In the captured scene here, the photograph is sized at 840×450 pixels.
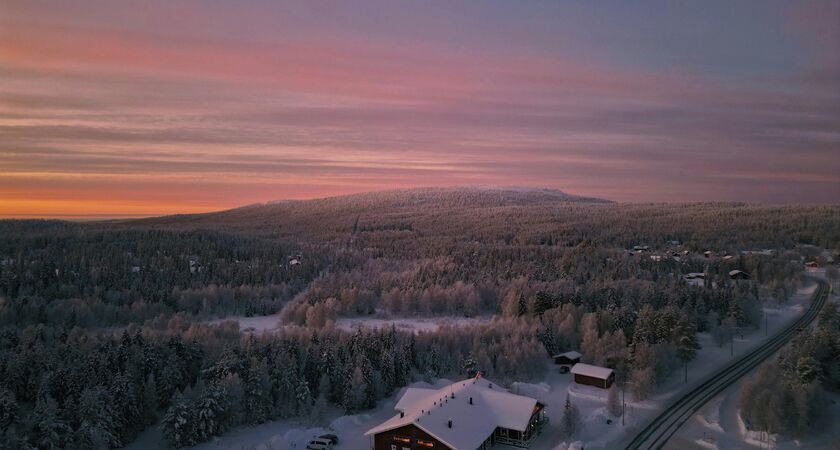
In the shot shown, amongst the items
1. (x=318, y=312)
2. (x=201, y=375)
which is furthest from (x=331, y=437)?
(x=318, y=312)

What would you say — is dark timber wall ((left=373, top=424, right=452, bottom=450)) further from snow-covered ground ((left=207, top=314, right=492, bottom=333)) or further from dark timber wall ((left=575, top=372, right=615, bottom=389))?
snow-covered ground ((left=207, top=314, right=492, bottom=333))

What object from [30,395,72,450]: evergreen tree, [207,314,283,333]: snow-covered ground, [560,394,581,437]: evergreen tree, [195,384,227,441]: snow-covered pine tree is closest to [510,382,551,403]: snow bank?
[560,394,581,437]: evergreen tree

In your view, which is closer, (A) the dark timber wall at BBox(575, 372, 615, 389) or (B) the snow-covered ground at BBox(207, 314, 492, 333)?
(A) the dark timber wall at BBox(575, 372, 615, 389)

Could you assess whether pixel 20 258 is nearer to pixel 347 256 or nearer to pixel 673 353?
pixel 347 256

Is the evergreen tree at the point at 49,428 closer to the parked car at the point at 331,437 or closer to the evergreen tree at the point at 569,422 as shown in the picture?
the parked car at the point at 331,437

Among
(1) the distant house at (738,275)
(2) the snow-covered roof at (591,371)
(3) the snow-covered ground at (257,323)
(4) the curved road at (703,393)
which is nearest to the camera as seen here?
(4) the curved road at (703,393)

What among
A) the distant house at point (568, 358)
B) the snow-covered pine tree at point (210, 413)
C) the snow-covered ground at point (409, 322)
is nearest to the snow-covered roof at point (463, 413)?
the snow-covered pine tree at point (210, 413)
